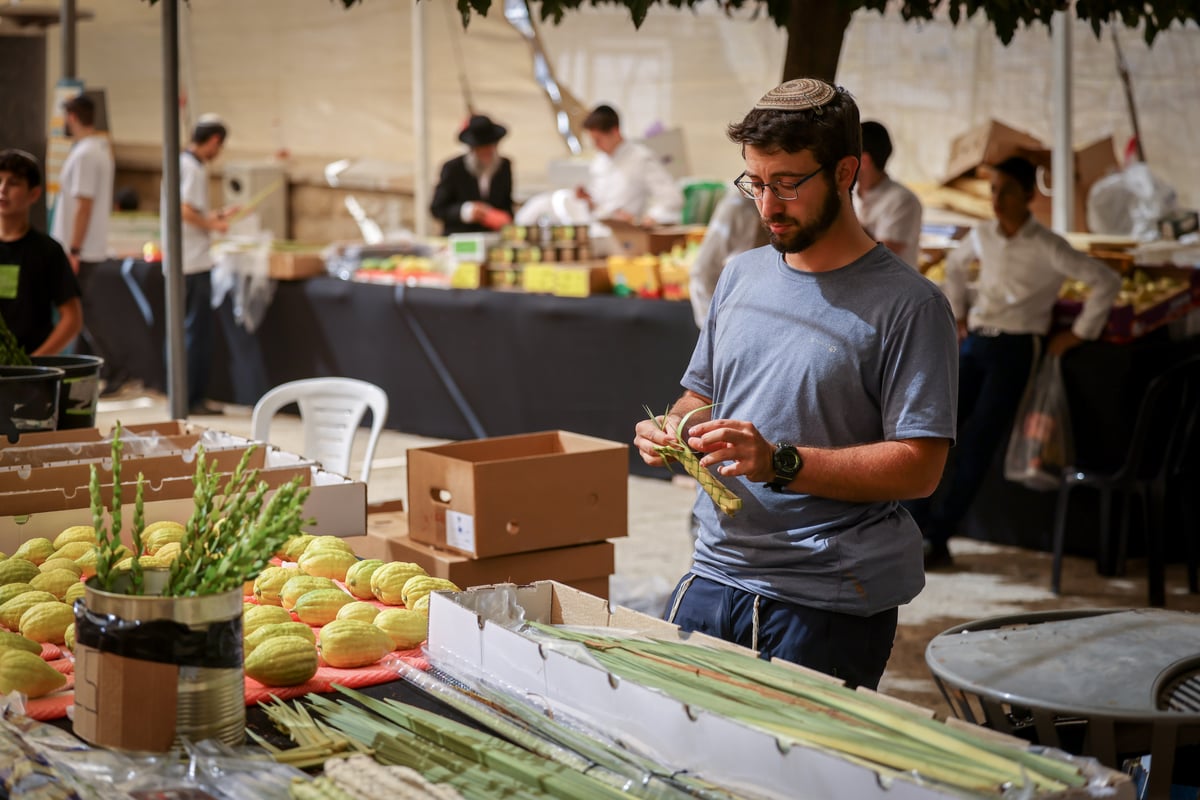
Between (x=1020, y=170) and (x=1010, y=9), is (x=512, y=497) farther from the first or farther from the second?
(x=1020, y=170)

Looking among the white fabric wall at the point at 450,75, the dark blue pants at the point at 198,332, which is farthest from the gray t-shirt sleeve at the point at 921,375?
the white fabric wall at the point at 450,75

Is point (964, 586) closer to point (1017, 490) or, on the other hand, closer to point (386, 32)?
point (1017, 490)

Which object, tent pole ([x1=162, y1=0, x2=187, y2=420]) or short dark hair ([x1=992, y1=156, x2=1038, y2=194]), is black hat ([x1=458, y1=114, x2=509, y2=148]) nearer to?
short dark hair ([x1=992, y1=156, x2=1038, y2=194])

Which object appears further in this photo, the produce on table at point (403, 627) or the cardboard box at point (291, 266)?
the cardboard box at point (291, 266)

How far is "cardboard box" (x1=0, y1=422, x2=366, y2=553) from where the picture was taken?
2.86m

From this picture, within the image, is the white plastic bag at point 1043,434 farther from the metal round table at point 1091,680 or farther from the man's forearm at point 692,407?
the metal round table at point 1091,680

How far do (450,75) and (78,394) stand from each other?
10547 mm

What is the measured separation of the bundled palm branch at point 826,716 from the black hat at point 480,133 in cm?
717

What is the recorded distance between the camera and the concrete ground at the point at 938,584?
4684mm

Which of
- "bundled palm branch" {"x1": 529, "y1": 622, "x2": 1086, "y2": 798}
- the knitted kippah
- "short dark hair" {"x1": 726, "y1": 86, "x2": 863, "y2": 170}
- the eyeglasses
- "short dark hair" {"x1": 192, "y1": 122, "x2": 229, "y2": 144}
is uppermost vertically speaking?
"short dark hair" {"x1": 192, "y1": 122, "x2": 229, "y2": 144}

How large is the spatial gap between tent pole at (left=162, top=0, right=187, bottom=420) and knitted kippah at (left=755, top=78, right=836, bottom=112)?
2.44m

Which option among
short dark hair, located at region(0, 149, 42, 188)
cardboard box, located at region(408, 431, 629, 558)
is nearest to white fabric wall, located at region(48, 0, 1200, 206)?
short dark hair, located at region(0, 149, 42, 188)

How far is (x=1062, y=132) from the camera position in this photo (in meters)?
7.50

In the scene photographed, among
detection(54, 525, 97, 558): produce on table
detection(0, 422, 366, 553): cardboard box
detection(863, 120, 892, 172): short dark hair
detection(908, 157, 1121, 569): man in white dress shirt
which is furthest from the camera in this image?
detection(908, 157, 1121, 569): man in white dress shirt
